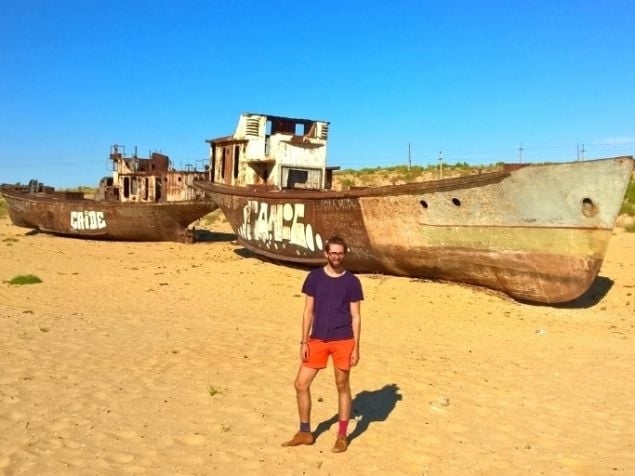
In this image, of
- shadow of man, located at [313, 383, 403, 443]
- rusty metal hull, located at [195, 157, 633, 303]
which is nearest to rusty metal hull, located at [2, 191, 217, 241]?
rusty metal hull, located at [195, 157, 633, 303]

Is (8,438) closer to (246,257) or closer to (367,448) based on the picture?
(367,448)

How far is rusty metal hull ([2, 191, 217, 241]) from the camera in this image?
2019cm

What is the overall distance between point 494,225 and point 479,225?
28 centimetres

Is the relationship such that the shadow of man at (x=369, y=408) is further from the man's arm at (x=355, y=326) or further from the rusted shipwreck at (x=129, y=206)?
the rusted shipwreck at (x=129, y=206)

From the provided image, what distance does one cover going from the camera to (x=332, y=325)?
432 cm

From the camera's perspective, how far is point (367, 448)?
4.56 m

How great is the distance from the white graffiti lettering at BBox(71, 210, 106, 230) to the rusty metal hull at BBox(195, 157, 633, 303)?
11296 mm

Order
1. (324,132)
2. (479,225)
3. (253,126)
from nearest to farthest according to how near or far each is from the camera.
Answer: (479,225) < (253,126) < (324,132)

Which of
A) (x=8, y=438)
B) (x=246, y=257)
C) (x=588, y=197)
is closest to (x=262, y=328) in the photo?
(x=8, y=438)

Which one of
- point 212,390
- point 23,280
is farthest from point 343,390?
point 23,280

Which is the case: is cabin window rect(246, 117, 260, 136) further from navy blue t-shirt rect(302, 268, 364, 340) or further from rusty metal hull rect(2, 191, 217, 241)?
navy blue t-shirt rect(302, 268, 364, 340)

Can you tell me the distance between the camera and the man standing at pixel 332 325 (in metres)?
4.33

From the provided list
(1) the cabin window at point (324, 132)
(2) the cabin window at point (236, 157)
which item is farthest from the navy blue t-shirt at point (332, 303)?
(1) the cabin window at point (324, 132)

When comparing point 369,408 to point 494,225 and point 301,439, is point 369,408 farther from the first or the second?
point 494,225
